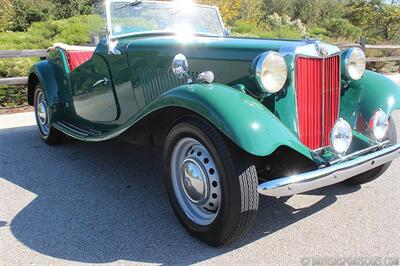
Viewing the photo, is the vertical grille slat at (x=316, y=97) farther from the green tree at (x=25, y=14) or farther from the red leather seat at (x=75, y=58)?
A: the green tree at (x=25, y=14)

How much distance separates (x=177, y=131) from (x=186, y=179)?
363 millimetres

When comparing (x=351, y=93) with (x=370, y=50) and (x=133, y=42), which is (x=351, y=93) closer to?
(x=133, y=42)

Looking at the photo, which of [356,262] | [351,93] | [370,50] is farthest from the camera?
[370,50]

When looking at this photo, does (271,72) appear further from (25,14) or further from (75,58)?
(25,14)

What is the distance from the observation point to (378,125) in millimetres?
3266

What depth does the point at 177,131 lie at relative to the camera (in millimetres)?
2906

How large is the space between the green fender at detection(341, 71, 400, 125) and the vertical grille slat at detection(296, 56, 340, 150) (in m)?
0.36

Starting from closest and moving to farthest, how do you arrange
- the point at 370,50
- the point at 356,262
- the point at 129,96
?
the point at 356,262 < the point at 129,96 < the point at 370,50

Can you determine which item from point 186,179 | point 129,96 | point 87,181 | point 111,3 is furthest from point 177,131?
point 111,3

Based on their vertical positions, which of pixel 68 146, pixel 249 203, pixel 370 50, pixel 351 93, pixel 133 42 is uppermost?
pixel 133 42

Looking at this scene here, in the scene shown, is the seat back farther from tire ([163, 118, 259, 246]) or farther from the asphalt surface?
tire ([163, 118, 259, 246])

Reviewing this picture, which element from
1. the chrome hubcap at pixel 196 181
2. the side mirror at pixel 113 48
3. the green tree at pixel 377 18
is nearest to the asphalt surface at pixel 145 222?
the chrome hubcap at pixel 196 181

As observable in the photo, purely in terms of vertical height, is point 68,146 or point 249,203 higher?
point 249,203

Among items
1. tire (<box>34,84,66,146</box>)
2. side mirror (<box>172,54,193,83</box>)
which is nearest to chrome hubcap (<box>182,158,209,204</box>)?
side mirror (<box>172,54,193,83</box>)
